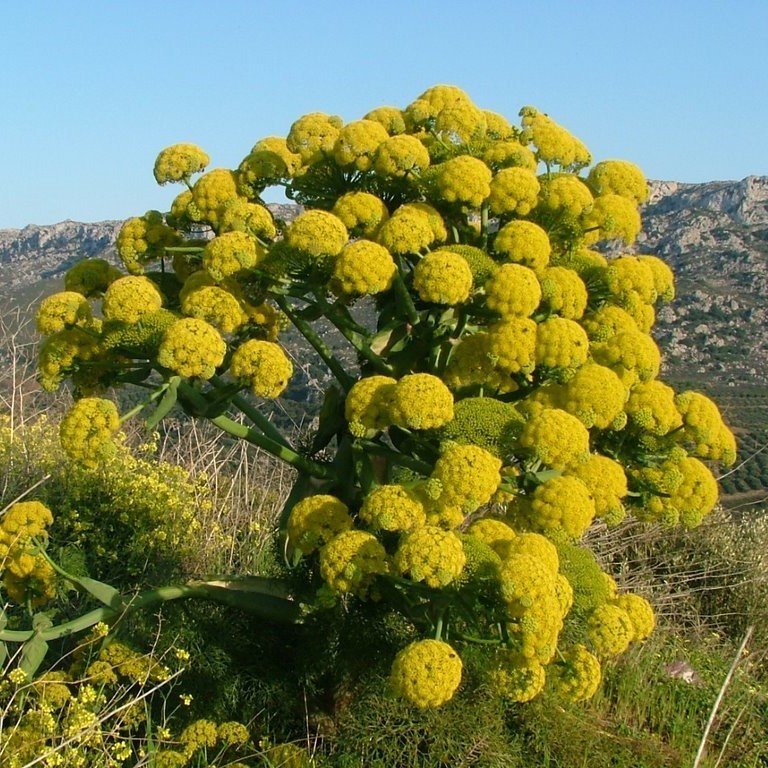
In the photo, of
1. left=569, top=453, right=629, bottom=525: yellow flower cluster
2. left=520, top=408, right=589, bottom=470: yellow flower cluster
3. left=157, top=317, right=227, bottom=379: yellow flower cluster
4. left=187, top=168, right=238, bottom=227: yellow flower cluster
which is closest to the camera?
left=520, top=408, right=589, bottom=470: yellow flower cluster

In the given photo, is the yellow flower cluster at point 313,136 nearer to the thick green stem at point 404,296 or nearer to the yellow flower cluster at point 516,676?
the thick green stem at point 404,296

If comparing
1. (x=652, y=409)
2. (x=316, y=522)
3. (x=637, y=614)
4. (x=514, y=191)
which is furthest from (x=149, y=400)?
(x=637, y=614)

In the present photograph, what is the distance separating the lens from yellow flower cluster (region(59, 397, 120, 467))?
4.27m

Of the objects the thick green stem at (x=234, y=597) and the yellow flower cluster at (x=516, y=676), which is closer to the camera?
the yellow flower cluster at (x=516, y=676)

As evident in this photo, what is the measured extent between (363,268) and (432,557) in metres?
1.29

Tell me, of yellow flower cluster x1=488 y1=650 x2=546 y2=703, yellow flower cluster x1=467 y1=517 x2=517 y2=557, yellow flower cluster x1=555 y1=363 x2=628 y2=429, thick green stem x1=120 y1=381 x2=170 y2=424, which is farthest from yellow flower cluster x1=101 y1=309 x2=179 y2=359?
yellow flower cluster x1=488 y1=650 x2=546 y2=703

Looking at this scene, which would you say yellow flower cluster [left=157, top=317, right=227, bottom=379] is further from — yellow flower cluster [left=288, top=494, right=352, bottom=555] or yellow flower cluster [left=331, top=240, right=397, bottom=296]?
yellow flower cluster [left=288, top=494, right=352, bottom=555]

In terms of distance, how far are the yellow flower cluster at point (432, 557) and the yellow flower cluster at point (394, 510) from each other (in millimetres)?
90

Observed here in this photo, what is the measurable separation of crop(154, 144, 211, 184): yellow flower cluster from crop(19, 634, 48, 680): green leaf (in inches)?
96.7

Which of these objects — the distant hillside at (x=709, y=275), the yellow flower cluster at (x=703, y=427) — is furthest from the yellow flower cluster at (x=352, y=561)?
the distant hillside at (x=709, y=275)

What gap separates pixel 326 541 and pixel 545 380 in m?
1.25

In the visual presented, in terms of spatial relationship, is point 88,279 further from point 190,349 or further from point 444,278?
point 444,278

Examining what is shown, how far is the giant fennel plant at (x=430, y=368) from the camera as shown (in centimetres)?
402

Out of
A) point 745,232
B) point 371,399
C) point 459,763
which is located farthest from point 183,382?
point 745,232
